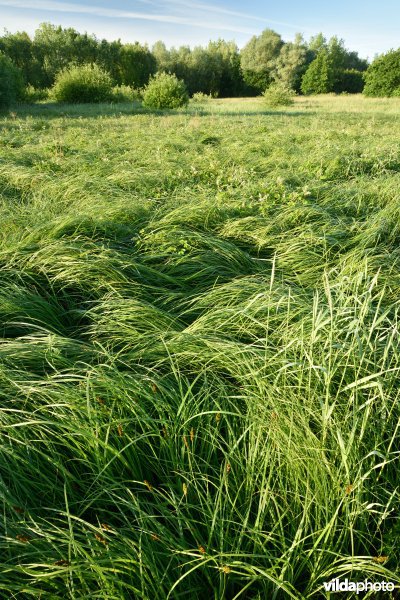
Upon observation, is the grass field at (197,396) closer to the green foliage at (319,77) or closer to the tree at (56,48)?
the tree at (56,48)

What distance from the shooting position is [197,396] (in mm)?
1617

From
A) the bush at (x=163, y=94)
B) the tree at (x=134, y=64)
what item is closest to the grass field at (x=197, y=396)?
the bush at (x=163, y=94)

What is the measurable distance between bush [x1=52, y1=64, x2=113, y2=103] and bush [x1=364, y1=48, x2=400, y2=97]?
21156 mm

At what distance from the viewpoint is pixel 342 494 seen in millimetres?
1129

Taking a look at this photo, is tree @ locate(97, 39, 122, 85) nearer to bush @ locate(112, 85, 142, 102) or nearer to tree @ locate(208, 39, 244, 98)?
tree @ locate(208, 39, 244, 98)

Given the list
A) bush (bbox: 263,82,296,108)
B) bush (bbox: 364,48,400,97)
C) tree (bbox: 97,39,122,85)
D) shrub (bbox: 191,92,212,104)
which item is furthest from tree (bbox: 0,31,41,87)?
bush (bbox: 364,48,400,97)

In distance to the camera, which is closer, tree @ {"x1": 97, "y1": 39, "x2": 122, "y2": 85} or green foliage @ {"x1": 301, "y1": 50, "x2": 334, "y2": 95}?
tree @ {"x1": 97, "y1": 39, "x2": 122, "y2": 85}

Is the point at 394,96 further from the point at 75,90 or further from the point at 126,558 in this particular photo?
the point at 126,558

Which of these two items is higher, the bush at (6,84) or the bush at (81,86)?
the bush at (81,86)

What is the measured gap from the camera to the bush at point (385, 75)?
28.1 m

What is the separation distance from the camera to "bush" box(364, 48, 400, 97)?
28.1 meters

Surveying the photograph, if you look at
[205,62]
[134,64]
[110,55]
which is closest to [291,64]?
[205,62]

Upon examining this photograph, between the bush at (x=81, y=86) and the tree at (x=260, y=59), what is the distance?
25.8 meters

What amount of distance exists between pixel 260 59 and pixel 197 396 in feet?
155
